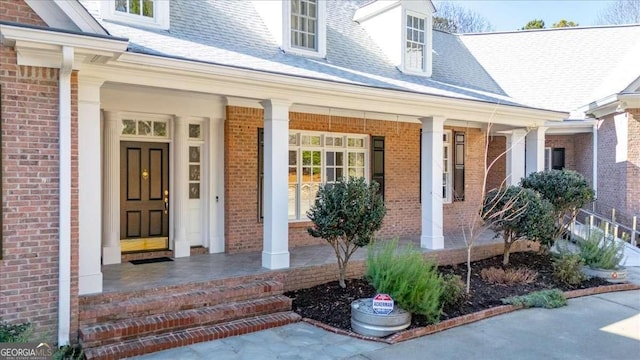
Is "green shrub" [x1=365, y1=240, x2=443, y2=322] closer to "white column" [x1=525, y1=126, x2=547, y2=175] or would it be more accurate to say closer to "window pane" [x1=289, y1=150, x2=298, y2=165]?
"window pane" [x1=289, y1=150, x2=298, y2=165]

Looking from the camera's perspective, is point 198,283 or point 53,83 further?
point 198,283

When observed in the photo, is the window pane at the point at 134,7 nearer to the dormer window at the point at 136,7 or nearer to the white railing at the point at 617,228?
the dormer window at the point at 136,7

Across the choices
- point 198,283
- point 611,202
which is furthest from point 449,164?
point 198,283

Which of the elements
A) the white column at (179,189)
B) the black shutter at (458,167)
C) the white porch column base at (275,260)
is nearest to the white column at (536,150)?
the black shutter at (458,167)

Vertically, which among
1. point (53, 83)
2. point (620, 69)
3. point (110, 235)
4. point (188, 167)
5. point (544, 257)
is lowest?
point (544, 257)

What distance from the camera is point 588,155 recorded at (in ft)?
46.9

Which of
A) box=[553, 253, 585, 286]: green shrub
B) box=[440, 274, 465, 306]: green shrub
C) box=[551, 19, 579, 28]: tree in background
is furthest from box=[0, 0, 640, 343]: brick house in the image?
box=[551, 19, 579, 28]: tree in background

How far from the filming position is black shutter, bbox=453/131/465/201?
1248cm

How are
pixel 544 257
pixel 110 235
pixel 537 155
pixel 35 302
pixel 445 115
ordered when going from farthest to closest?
1. pixel 537 155
2. pixel 544 257
3. pixel 445 115
4. pixel 110 235
5. pixel 35 302

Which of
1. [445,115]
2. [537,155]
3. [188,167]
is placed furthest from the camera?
[537,155]

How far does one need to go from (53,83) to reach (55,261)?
197 cm

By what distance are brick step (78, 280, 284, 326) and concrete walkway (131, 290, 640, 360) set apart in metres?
0.67

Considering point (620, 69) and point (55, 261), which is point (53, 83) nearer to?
point (55, 261)

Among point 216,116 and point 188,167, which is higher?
point 216,116
